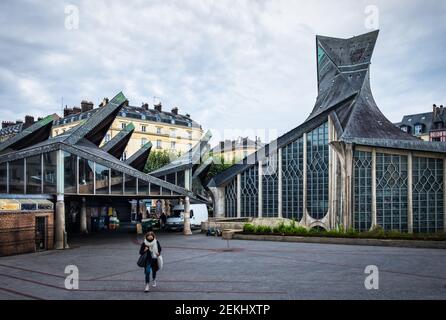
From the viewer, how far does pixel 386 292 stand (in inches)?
466

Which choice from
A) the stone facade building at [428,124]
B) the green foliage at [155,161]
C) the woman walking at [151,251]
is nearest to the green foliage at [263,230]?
the woman walking at [151,251]

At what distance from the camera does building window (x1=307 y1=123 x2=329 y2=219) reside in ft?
117

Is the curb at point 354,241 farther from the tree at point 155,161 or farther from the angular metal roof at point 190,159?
the tree at point 155,161

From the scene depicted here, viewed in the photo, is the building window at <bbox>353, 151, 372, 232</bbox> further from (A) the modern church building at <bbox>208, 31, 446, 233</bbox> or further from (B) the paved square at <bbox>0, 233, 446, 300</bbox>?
Result: (B) the paved square at <bbox>0, 233, 446, 300</bbox>

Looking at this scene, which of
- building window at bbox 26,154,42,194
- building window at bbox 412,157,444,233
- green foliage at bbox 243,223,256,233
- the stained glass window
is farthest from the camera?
the stained glass window

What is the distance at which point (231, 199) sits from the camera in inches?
1583

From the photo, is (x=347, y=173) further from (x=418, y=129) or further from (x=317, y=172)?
(x=418, y=129)

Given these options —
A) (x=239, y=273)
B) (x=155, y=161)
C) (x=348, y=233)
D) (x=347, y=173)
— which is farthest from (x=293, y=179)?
(x=155, y=161)

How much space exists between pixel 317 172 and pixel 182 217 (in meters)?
12.9

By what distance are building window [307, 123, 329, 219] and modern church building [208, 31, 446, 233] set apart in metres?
0.09

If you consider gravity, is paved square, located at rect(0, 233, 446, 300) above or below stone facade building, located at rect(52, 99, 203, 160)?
below

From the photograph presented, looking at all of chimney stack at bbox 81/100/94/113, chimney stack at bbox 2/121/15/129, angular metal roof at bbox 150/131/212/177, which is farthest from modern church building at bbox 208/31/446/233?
chimney stack at bbox 2/121/15/129
